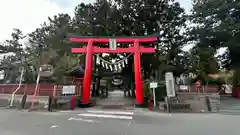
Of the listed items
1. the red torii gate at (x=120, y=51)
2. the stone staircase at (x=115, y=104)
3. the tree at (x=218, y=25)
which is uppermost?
the tree at (x=218, y=25)

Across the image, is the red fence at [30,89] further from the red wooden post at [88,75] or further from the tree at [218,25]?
the tree at [218,25]

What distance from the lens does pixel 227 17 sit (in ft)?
70.4

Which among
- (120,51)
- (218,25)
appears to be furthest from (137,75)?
(218,25)

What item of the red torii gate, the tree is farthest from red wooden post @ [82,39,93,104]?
the tree

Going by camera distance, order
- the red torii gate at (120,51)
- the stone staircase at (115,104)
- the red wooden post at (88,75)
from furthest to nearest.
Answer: the red torii gate at (120,51)
the red wooden post at (88,75)
the stone staircase at (115,104)

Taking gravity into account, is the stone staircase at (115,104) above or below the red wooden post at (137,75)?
below

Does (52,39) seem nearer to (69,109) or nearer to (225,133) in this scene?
(69,109)

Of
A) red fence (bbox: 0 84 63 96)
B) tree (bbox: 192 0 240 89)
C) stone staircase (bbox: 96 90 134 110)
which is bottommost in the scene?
stone staircase (bbox: 96 90 134 110)

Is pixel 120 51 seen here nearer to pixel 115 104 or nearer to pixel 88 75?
pixel 88 75

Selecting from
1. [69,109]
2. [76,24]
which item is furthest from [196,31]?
[69,109]

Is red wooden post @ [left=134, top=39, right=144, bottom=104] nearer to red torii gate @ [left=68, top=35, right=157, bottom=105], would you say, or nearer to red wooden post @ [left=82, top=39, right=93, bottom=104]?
red torii gate @ [left=68, top=35, right=157, bottom=105]

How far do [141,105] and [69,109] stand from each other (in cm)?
529

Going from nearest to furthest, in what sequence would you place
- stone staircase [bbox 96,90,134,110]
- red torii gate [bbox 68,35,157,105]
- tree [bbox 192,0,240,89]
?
stone staircase [bbox 96,90,134,110], red torii gate [bbox 68,35,157,105], tree [bbox 192,0,240,89]

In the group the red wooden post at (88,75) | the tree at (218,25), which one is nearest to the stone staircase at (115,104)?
the red wooden post at (88,75)
